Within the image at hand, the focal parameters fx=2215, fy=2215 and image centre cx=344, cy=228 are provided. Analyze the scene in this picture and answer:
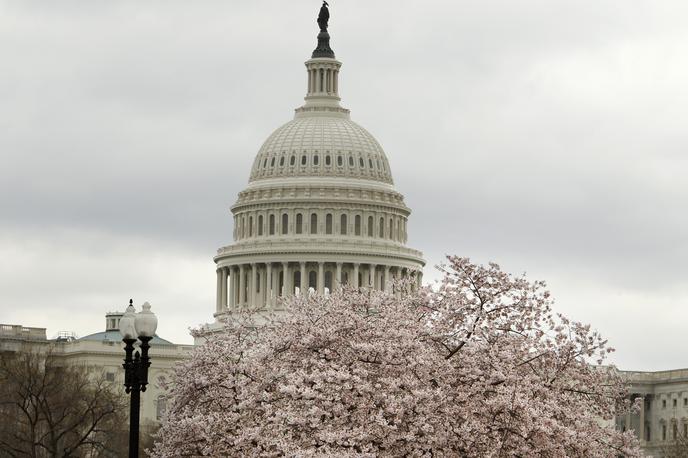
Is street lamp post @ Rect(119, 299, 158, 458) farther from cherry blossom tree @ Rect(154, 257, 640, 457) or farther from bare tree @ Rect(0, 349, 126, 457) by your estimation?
bare tree @ Rect(0, 349, 126, 457)

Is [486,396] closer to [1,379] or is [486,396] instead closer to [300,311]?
[300,311]

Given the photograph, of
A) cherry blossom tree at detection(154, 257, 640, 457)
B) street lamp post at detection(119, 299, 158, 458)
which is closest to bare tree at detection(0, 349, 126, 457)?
cherry blossom tree at detection(154, 257, 640, 457)

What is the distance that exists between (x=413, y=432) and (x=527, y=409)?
328 cm

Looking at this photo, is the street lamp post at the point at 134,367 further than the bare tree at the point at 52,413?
No

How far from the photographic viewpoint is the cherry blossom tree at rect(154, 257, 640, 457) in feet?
208

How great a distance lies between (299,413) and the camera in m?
65.1

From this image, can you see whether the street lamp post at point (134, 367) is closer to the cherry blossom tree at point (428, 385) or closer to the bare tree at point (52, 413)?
the cherry blossom tree at point (428, 385)

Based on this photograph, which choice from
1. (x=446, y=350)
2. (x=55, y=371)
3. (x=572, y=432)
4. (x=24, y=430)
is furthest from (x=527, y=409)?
(x=55, y=371)

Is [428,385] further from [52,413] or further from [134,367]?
[52,413]

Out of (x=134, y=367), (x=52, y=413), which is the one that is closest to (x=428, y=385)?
(x=134, y=367)

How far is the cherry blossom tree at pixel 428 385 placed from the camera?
6325cm

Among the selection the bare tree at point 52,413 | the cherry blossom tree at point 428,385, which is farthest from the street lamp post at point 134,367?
the bare tree at point 52,413

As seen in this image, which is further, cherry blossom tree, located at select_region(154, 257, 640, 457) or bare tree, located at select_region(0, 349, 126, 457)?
bare tree, located at select_region(0, 349, 126, 457)

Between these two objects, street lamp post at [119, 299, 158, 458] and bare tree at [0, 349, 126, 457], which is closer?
street lamp post at [119, 299, 158, 458]
